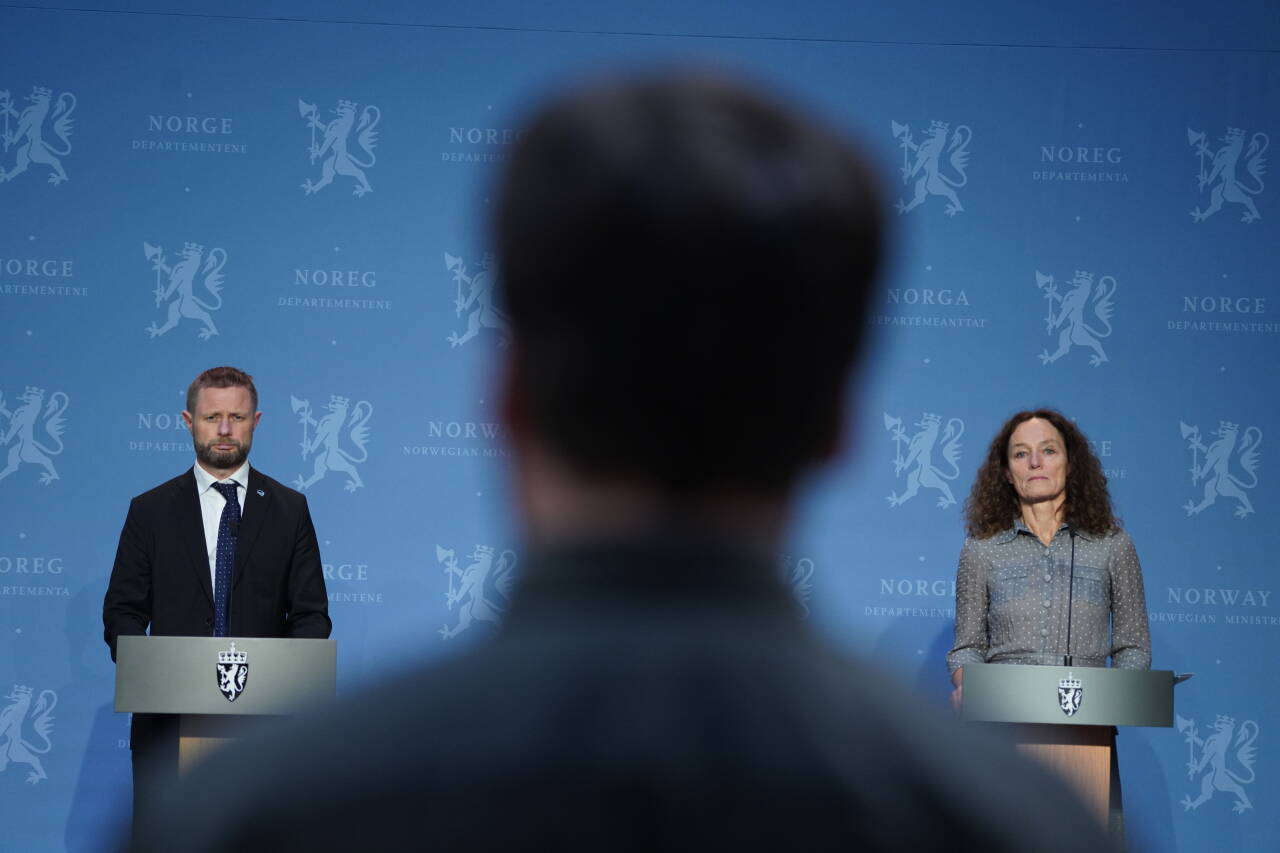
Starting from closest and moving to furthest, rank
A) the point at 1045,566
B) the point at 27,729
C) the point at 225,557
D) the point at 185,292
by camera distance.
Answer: the point at 1045,566
the point at 225,557
the point at 27,729
the point at 185,292

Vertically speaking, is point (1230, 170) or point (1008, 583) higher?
point (1230, 170)

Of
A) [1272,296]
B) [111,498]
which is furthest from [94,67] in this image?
[1272,296]

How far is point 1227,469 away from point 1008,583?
266 cm

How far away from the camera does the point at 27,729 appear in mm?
5938

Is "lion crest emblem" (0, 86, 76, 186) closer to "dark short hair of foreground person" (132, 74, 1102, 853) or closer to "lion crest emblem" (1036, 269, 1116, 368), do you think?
"lion crest emblem" (1036, 269, 1116, 368)

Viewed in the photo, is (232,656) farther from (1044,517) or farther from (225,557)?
(1044,517)

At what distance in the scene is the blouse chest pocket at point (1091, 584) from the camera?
405 centimetres

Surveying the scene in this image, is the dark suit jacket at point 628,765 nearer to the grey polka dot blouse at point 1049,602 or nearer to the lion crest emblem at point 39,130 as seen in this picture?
the grey polka dot blouse at point 1049,602

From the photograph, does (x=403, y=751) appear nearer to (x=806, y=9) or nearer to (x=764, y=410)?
(x=764, y=410)

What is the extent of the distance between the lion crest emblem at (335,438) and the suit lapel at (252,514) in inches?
62.6

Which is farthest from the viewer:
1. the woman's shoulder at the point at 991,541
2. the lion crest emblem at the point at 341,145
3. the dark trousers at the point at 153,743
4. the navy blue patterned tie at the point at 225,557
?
the lion crest emblem at the point at 341,145

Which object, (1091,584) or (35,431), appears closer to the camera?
(1091,584)

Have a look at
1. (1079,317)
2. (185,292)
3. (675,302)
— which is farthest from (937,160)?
(675,302)

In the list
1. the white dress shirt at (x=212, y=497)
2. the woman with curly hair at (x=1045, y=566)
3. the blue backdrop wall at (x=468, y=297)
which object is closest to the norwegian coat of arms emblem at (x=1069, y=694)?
the woman with curly hair at (x=1045, y=566)
